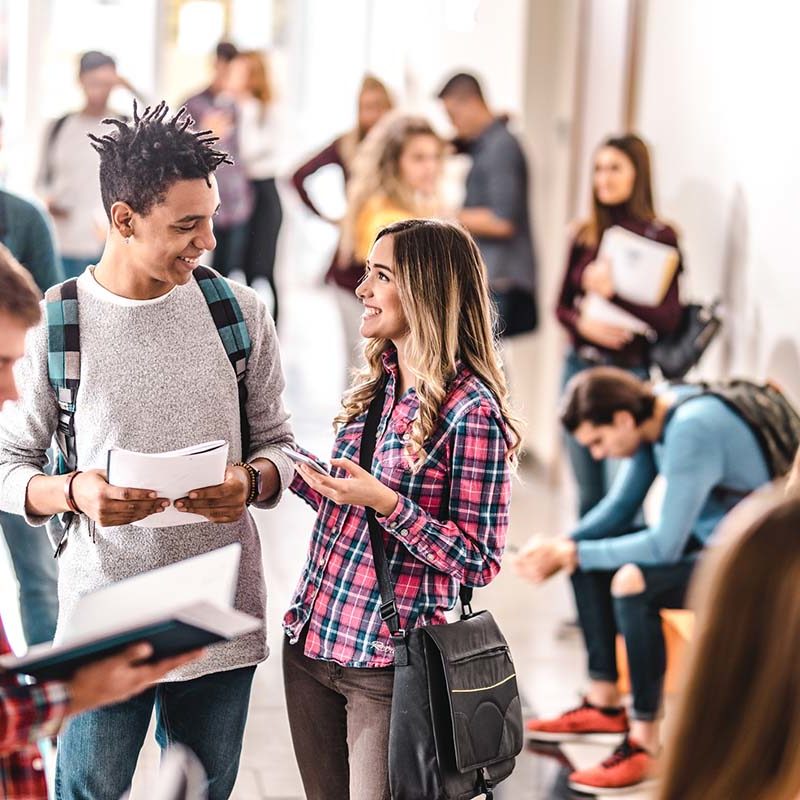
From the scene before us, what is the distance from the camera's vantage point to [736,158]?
5.27 meters

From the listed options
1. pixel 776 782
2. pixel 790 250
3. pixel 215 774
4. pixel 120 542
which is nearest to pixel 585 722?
pixel 790 250

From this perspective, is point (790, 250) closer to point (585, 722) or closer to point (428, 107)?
point (585, 722)

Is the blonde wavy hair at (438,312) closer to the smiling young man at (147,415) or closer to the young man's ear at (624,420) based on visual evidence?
the smiling young man at (147,415)

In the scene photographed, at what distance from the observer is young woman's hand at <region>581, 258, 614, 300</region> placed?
528cm

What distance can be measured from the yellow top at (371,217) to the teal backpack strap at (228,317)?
3.63m

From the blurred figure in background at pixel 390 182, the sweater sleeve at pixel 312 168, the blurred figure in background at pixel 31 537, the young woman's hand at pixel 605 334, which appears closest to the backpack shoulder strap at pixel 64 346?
the blurred figure in background at pixel 31 537

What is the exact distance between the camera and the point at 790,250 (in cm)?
470

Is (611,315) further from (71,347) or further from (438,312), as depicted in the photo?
(71,347)

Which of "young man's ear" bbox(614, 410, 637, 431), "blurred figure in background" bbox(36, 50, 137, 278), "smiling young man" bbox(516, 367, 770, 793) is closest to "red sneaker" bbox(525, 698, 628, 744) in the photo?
"smiling young man" bbox(516, 367, 770, 793)

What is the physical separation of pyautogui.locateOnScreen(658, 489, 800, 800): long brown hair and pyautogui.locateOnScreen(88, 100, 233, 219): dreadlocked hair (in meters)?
1.20

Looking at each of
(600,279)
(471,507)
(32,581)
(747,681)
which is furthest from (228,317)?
(600,279)

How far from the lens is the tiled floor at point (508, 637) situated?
12.8 ft

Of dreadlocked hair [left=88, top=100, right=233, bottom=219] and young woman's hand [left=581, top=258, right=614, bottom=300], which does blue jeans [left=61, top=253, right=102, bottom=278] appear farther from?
dreadlocked hair [left=88, top=100, right=233, bottom=219]

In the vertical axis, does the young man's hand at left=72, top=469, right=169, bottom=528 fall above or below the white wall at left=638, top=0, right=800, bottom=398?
below
